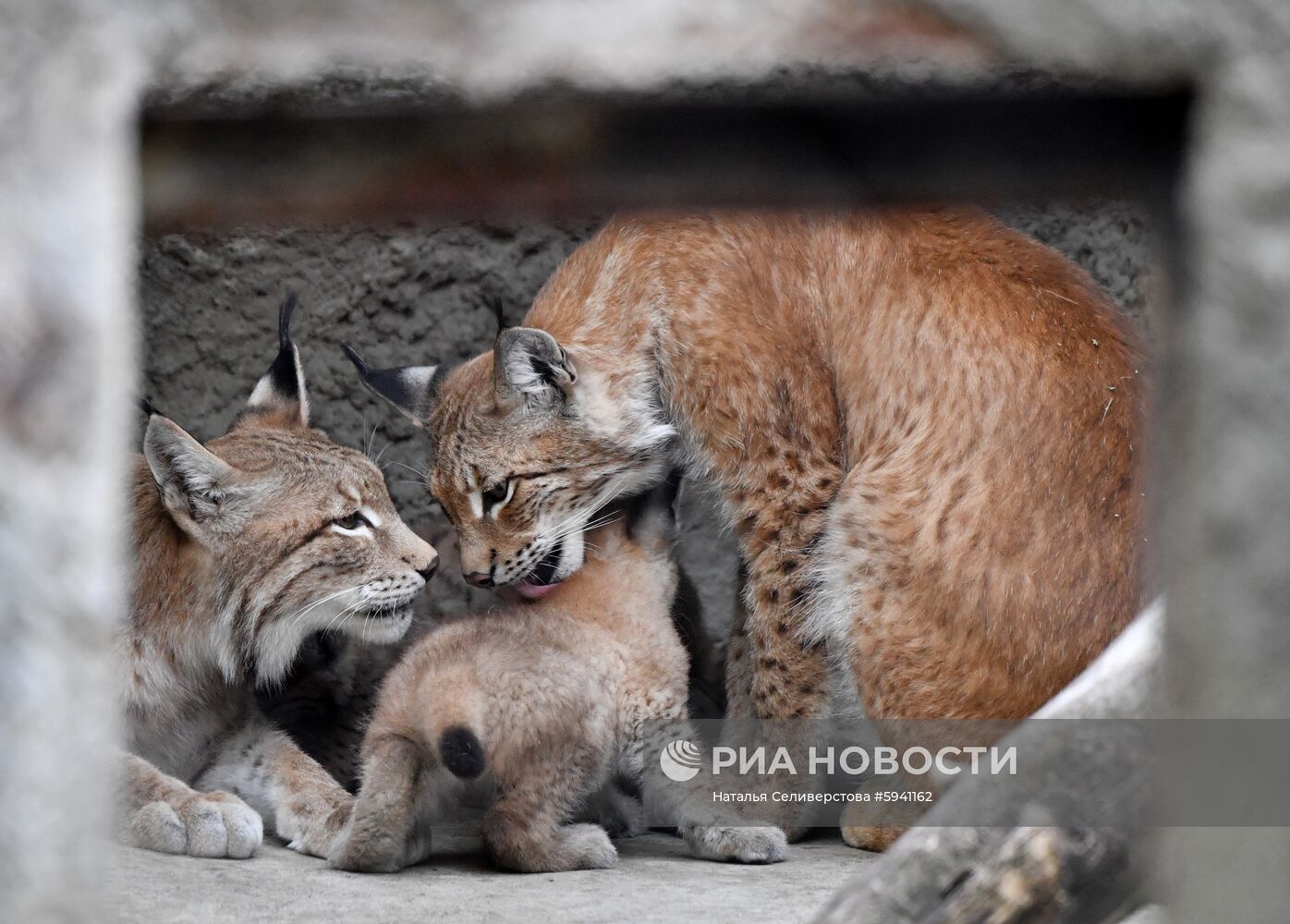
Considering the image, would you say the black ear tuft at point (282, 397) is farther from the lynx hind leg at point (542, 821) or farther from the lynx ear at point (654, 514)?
the lynx hind leg at point (542, 821)

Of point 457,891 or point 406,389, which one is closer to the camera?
point 457,891

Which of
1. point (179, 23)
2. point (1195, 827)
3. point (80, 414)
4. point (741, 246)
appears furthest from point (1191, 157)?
point (741, 246)

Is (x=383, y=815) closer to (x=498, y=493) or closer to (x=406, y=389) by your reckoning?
(x=498, y=493)

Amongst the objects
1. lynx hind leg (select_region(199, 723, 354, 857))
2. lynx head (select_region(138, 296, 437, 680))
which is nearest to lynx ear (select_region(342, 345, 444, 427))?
lynx head (select_region(138, 296, 437, 680))

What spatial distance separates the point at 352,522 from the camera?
452cm

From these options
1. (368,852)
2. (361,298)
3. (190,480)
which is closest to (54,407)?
(368,852)

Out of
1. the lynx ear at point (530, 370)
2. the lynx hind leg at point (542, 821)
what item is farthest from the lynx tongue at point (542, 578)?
the lynx hind leg at point (542, 821)

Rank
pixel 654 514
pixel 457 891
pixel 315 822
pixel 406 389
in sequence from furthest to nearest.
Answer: pixel 406 389 < pixel 654 514 < pixel 315 822 < pixel 457 891

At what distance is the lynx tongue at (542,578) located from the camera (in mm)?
4727

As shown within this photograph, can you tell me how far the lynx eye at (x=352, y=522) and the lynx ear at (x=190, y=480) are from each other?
1.09 ft

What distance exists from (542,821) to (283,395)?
77.1 inches

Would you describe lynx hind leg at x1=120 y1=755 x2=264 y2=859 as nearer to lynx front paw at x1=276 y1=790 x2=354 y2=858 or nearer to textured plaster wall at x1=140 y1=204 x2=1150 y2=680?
lynx front paw at x1=276 y1=790 x2=354 y2=858

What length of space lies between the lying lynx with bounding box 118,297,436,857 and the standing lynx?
16.1 inches

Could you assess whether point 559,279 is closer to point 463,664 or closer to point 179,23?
point 463,664
